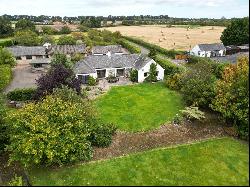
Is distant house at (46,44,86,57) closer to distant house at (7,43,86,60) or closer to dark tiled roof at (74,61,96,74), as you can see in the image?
distant house at (7,43,86,60)

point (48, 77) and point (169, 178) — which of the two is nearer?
point (169, 178)

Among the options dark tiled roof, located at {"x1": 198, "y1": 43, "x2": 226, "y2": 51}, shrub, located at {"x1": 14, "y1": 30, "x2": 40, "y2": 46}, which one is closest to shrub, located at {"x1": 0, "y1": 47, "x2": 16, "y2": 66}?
shrub, located at {"x1": 14, "y1": 30, "x2": 40, "y2": 46}

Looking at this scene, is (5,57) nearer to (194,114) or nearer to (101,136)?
(101,136)

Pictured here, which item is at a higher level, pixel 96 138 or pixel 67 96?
pixel 67 96

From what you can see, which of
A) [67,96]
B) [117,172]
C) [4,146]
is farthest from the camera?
[67,96]

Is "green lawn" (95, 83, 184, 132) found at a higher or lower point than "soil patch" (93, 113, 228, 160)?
higher

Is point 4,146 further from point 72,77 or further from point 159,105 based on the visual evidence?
point 159,105

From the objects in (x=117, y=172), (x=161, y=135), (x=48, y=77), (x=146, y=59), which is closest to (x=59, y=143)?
(x=117, y=172)
